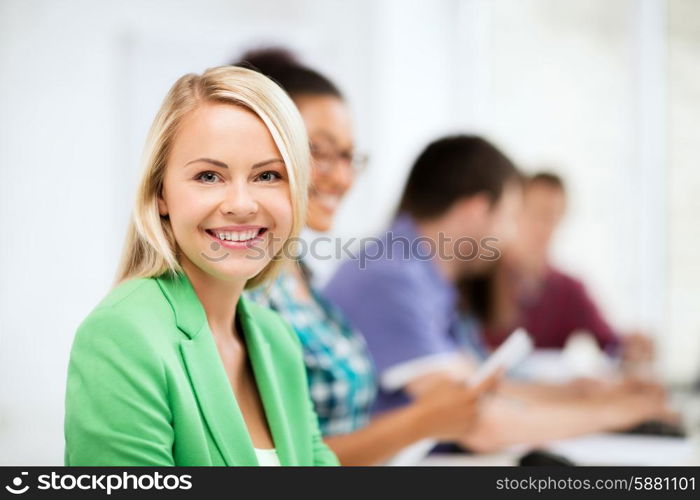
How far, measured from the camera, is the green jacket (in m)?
0.53

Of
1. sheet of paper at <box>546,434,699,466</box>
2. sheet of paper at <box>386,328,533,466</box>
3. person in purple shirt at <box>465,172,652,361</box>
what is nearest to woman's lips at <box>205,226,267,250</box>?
sheet of paper at <box>386,328,533,466</box>

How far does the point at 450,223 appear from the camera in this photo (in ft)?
4.51

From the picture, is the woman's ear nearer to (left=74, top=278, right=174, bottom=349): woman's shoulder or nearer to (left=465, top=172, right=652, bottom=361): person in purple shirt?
(left=74, top=278, right=174, bottom=349): woman's shoulder

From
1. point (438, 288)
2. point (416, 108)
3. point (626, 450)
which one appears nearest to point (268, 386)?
point (438, 288)

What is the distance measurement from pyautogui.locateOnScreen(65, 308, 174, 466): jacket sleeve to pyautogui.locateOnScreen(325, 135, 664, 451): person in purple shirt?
725mm

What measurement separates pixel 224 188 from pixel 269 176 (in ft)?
0.13

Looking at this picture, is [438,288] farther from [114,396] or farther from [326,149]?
[114,396]

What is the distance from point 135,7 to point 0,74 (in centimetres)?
56

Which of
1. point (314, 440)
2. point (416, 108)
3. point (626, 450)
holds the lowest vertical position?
point (626, 450)

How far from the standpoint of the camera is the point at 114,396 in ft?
1.73

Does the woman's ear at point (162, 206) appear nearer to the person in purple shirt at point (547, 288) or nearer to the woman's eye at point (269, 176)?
the woman's eye at point (269, 176)

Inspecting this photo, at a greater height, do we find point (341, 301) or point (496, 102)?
point (496, 102)
